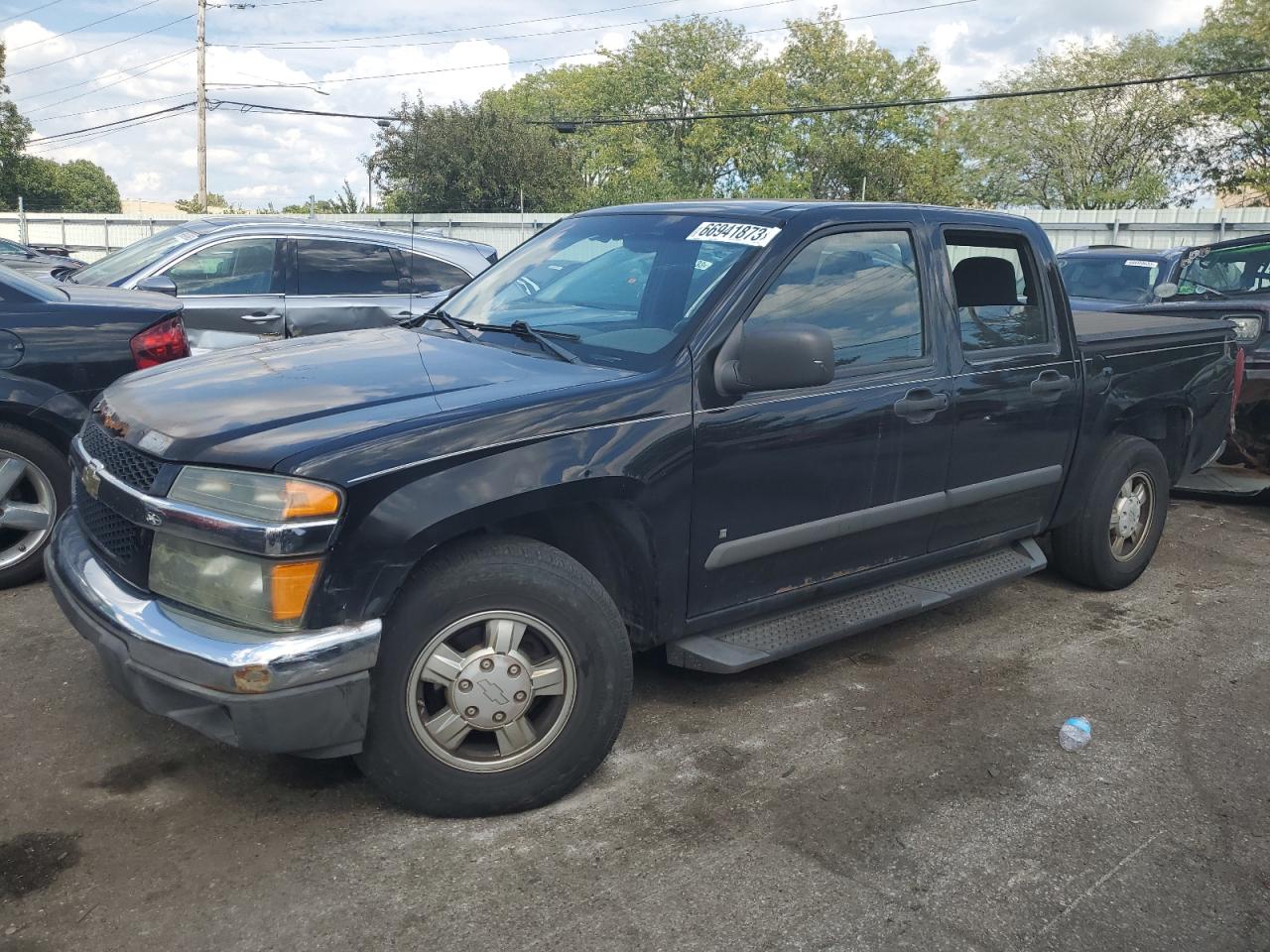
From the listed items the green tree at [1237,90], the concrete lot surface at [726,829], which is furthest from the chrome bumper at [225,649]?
the green tree at [1237,90]

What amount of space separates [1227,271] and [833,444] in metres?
6.72

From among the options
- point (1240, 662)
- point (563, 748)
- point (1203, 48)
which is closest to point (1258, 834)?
point (1240, 662)

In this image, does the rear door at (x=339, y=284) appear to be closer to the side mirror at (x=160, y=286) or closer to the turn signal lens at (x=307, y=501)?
the side mirror at (x=160, y=286)

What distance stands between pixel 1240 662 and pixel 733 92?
5091cm

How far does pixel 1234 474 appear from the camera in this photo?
729 cm

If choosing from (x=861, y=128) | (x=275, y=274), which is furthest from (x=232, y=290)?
(x=861, y=128)

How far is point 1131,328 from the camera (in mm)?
5375

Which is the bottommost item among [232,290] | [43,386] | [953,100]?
[43,386]

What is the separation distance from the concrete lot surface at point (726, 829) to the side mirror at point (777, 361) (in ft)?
3.98

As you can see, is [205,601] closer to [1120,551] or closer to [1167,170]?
[1120,551]

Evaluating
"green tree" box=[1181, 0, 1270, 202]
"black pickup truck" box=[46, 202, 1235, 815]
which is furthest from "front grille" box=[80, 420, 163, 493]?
"green tree" box=[1181, 0, 1270, 202]

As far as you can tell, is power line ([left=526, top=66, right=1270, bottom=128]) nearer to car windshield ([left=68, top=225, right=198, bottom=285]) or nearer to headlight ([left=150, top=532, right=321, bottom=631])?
car windshield ([left=68, top=225, right=198, bottom=285])

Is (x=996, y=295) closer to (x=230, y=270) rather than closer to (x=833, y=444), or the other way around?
(x=833, y=444)

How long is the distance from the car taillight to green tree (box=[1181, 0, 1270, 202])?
39.2m
